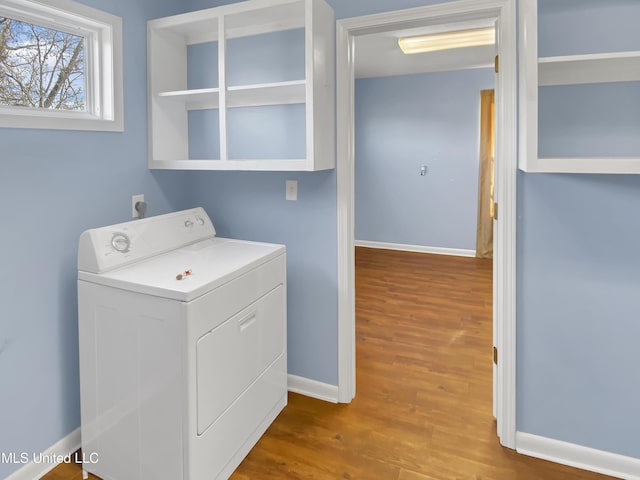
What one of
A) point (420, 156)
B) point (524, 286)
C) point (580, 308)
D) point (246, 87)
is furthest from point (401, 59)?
point (580, 308)

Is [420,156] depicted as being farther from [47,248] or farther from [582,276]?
[47,248]

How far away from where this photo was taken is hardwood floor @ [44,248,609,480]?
6.04 feet

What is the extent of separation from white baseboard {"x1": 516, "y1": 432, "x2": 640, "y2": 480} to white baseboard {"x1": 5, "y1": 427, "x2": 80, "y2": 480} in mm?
2083

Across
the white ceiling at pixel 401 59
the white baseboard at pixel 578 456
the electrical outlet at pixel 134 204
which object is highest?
the white ceiling at pixel 401 59

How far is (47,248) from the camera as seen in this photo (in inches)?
71.5

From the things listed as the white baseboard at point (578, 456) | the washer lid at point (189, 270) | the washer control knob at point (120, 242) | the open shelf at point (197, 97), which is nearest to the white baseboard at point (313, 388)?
the washer lid at point (189, 270)

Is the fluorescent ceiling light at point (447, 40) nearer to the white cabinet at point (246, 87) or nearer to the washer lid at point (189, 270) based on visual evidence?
the white cabinet at point (246, 87)

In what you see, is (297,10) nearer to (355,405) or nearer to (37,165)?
(37,165)

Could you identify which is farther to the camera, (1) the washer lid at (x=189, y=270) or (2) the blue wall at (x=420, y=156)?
(2) the blue wall at (x=420, y=156)

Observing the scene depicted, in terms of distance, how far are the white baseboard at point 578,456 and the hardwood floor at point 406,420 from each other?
5 centimetres

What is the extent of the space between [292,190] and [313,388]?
1150 mm

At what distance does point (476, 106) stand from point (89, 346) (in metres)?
5.28

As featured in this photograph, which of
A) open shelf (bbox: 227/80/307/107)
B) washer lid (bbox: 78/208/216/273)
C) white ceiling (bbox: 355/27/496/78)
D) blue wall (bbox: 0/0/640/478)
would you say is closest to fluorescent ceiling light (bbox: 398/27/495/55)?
white ceiling (bbox: 355/27/496/78)

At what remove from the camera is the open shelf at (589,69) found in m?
1.51
